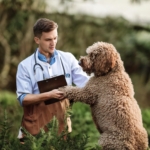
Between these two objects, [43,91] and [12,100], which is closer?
[43,91]

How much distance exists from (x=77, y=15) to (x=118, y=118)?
38.4ft

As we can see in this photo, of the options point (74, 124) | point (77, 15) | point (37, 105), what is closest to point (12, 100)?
point (74, 124)

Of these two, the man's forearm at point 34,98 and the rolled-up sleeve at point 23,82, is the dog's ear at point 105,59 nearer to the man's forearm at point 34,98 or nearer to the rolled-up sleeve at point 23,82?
the man's forearm at point 34,98

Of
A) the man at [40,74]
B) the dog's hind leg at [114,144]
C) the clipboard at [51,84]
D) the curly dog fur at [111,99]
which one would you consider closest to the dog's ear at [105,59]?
the curly dog fur at [111,99]

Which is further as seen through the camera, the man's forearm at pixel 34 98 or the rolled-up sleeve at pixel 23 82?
the rolled-up sleeve at pixel 23 82

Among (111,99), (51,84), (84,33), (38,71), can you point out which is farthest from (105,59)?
(84,33)

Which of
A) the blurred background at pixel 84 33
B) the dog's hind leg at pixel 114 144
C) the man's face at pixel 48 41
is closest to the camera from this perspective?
the dog's hind leg at pixel 114 144

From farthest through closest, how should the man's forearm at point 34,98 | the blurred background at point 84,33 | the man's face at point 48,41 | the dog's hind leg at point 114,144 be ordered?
the blurred background at point 84,33, the man's face at point 48,41, the man's forearm at point 34,98, the dog's hind leg at point 114,144

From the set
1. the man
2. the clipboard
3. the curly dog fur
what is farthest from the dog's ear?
the man

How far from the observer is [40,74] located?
17.6 ft

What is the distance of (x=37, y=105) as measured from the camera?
540cm

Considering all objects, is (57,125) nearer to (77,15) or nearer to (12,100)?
(12,100)

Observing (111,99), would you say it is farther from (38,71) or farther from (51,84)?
(38,71)

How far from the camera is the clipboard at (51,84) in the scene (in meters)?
5.27
